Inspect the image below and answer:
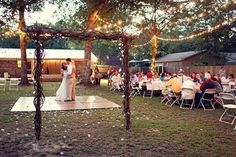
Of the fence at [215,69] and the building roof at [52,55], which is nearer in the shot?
the fence at [215,69]

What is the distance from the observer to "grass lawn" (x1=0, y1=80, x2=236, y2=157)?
225 inches

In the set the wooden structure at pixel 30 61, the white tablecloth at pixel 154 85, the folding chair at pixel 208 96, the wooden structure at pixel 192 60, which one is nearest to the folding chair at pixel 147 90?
the white tablecloth at pixel 154 85

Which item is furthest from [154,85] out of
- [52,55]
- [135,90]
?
[52,55]

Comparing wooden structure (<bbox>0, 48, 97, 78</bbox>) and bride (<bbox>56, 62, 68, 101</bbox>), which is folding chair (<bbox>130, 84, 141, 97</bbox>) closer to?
bride (<bbox>56, 62, 68, 101</bbox>)

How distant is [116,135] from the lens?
22.9 ft

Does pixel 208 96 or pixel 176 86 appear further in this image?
pixel 176 86

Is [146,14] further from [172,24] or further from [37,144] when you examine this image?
[37,144]

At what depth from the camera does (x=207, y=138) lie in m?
6.74

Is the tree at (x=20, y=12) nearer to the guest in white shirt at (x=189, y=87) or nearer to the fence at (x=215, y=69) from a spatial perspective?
the guest in white shirt at (x=189, y=87)

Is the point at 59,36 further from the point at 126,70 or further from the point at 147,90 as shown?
the point at 147,90

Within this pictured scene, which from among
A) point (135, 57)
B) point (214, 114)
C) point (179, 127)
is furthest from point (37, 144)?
point (135, 57)

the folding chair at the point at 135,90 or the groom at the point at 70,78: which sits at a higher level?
the groom at the point at 70,78

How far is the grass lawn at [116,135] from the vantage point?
5.72m

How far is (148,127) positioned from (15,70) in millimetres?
28741
